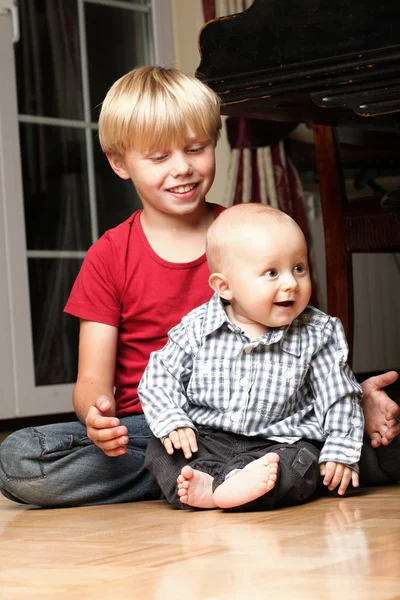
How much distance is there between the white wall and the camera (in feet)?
12.4

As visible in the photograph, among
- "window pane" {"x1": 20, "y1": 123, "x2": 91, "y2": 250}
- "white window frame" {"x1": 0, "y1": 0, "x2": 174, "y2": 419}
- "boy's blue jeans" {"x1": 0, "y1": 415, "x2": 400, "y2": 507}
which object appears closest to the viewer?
"boy's blue jeans" {"x1": 0, "y1": 415, "x2": 400, "y2": 507}

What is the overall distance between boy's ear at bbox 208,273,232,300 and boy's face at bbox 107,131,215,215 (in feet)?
0.65

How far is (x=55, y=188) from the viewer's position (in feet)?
11.3

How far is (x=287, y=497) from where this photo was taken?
138 cm

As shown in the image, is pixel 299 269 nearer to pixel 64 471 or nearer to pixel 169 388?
pixel 169 388

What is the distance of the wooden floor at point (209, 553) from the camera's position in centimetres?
88

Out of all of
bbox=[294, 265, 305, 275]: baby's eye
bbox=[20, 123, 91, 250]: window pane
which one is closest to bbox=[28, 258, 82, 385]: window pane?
bbox=[20, 123, 91, 250]: window pane

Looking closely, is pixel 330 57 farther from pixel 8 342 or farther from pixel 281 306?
pixel 8 342

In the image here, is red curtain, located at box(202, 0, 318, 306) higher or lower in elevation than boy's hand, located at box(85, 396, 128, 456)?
higher

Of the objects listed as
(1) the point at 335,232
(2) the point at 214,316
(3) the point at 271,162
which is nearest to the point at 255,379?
(2) the point at 214,316

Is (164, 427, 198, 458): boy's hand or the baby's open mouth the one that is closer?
(164, 427, 198, 458): boy's hand

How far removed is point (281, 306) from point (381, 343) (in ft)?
8.88

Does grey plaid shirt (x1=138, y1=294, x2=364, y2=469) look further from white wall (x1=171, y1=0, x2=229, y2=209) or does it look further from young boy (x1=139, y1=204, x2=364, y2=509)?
white wall (x1=171, y1=0, x2=229, y2=209)

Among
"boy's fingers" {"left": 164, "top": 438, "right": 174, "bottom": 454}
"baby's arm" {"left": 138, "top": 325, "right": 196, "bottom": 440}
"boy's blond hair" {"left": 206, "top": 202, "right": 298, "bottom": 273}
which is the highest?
"boy's blond hair" {"left": 206, "top": 202, "right": 298, "bottom": 273}
